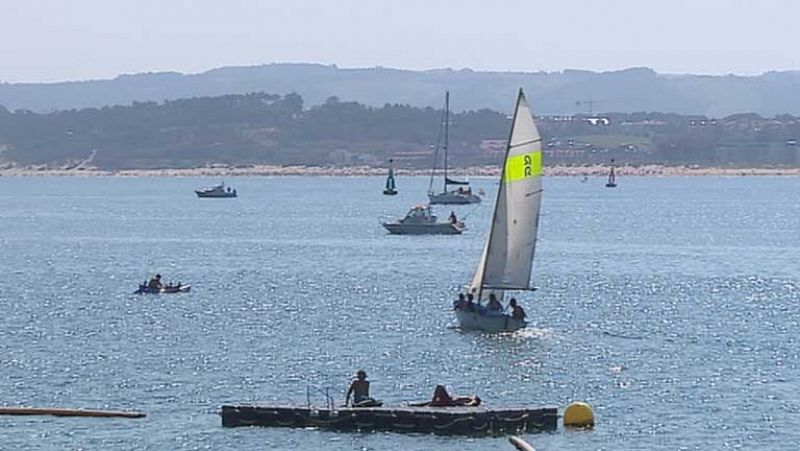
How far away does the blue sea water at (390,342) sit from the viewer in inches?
2322

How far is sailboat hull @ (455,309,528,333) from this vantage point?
8050cm

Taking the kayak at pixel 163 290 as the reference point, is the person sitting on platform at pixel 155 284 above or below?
above

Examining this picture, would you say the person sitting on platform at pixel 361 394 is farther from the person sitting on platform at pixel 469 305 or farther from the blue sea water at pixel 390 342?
the person sitting on platform at pixel 469 305

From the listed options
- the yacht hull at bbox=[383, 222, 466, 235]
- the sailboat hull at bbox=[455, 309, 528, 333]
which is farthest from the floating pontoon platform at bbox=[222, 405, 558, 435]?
the yacht hull at bbox=[383, 222, 466, 235]

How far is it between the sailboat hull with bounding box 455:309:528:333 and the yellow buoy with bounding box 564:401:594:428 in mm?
21079

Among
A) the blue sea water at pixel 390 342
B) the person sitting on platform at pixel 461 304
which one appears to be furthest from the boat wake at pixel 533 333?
the person sitting on platform at pixel 461 304

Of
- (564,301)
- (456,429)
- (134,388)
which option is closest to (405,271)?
(564,301)

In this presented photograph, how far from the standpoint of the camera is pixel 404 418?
5709 cm

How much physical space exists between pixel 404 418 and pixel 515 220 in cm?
2822

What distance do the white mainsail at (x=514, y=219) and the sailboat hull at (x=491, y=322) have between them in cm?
261

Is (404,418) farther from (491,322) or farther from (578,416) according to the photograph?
(491,322)

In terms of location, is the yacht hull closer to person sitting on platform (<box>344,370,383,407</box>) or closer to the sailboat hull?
the sailboat hull

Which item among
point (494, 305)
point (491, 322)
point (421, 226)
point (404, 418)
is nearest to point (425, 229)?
point (421, 226)

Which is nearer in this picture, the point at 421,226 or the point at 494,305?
the point at 494,305
